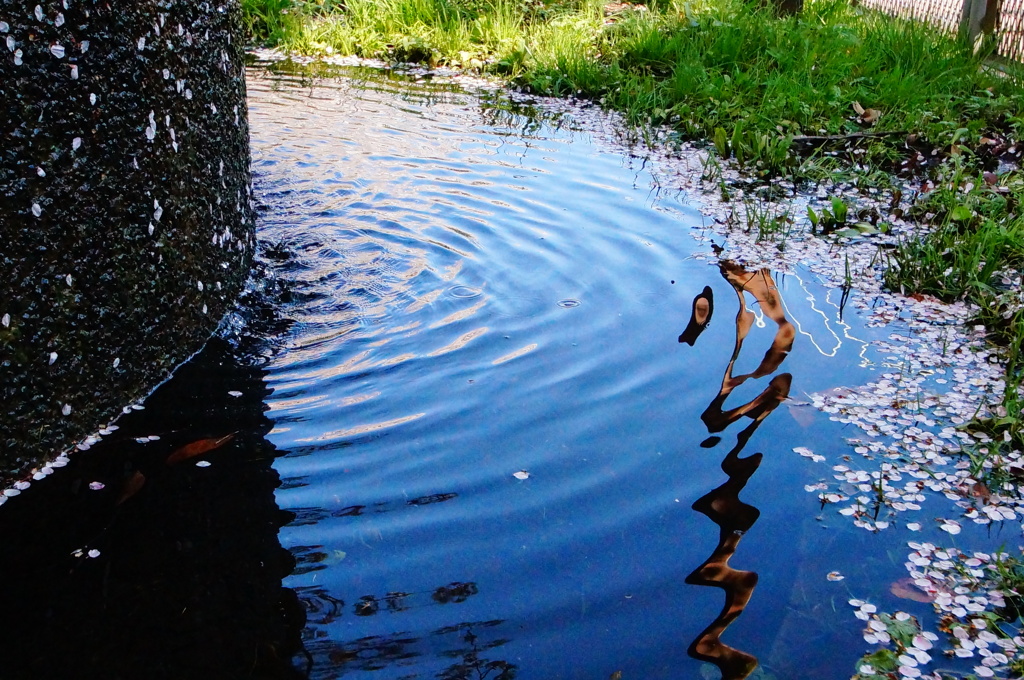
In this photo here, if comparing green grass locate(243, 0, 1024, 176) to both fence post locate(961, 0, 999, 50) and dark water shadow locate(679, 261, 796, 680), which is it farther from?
dark water shadow locate(679, 261, 796, 680)

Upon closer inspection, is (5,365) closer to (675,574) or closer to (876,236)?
(675,574)

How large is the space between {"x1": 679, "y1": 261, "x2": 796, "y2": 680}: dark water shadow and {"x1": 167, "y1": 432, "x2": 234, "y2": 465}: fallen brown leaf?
1.28 m

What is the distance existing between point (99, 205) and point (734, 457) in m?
1.85

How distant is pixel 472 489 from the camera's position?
2.21 meters

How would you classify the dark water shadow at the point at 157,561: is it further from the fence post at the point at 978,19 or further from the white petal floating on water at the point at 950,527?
the fence post at the point at 978,19

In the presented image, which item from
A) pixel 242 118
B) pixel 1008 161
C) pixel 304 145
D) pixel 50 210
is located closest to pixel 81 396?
pixel 50 210

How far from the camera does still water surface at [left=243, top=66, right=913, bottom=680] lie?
1783 mm

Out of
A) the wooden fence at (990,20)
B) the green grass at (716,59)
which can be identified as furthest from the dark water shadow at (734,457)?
the wooden fence at (990,20)

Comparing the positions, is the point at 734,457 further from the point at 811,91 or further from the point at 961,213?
the point at 811,91

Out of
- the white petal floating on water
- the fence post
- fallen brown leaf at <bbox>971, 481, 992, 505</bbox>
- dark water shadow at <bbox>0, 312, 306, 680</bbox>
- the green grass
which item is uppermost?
the fence post

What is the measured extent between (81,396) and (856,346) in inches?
97.9

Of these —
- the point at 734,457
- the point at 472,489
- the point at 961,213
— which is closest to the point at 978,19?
the point at 961,213

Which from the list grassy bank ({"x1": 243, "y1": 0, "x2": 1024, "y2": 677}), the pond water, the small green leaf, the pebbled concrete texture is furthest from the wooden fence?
the pebbled concrete texture

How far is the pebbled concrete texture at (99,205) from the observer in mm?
2072
